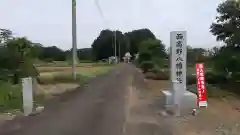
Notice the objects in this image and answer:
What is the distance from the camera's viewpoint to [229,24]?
22594 mm

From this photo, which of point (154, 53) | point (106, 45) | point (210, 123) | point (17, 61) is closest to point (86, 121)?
point (210, 123)

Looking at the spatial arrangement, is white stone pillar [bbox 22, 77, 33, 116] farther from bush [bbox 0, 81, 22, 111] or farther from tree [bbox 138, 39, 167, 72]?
tree [bbox 138, 39, 167, 72]

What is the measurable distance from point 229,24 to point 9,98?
14422mm

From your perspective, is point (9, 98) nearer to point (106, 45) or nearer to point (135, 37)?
point (106, 45)

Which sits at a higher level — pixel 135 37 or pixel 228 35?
pixel 135 37

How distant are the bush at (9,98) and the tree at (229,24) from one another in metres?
12.7

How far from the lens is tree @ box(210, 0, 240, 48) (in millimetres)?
21656

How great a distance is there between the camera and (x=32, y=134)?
8.49 m

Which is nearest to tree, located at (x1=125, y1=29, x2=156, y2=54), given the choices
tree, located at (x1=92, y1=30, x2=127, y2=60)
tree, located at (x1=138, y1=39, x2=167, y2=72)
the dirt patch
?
tree, located at (x1=92, y1=30, x2=127, y2=60)

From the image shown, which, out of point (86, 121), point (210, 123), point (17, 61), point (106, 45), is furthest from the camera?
point (106, 45)

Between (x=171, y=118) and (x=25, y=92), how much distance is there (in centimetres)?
486

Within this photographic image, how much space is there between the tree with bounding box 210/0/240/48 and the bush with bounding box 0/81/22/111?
41.7 feet

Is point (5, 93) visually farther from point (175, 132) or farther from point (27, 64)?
point (175, 132)

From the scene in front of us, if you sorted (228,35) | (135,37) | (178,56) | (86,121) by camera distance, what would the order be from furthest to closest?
(135,37) → (228,35) → (178,56) → (86,121)
